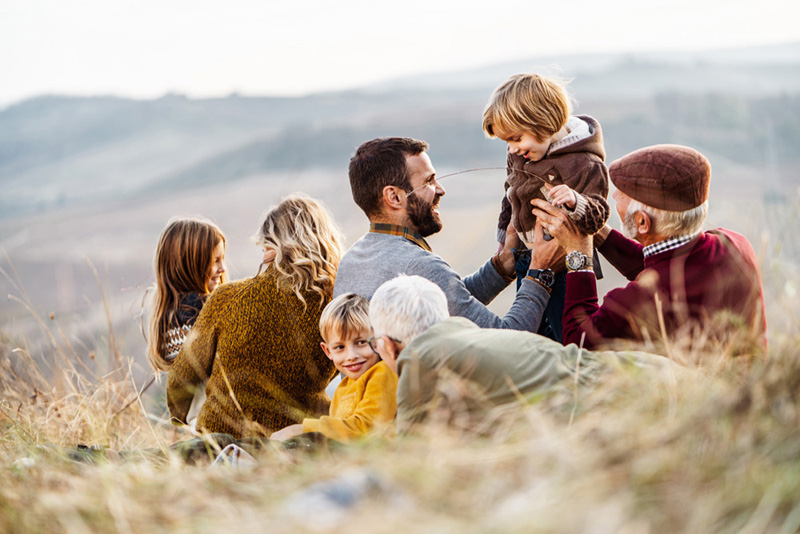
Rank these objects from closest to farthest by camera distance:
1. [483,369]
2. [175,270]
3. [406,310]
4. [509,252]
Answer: [483,369], [406,310], [509,252], [175,270]

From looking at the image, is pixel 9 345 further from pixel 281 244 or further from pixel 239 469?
pixel 239 469

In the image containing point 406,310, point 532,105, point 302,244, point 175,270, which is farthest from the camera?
point 175,270

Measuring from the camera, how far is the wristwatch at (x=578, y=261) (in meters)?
2.87

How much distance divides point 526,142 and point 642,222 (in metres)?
0.74

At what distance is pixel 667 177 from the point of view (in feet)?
8.73

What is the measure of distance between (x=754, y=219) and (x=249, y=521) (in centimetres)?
218

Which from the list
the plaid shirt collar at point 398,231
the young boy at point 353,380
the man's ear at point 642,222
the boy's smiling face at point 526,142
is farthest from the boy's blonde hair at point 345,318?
the man's ear at point 642,222

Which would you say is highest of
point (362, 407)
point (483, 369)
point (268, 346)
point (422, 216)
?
point (422, 216)

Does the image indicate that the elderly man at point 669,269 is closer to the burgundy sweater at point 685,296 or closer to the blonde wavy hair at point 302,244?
the burgundy sweater at point 685,296

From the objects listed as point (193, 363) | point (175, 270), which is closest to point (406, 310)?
point (193, 363)

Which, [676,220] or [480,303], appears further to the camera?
[480,303]

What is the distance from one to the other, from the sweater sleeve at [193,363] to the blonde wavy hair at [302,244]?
1.18 ft

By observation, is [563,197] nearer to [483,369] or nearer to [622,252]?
[622,252]

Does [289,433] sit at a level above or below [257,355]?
below
